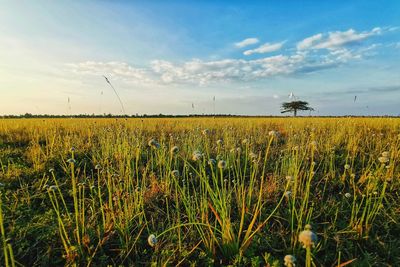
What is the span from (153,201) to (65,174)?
2.11 m

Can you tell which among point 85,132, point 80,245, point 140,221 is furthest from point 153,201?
point 85,132

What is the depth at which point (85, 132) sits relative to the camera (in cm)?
788

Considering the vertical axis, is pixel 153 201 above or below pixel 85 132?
below

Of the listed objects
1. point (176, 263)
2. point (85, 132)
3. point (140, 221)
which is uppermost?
point (85, 132)

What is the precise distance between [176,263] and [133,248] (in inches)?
19.1

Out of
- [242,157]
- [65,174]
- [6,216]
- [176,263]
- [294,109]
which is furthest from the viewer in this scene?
[294,109]

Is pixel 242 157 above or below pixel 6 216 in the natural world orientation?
above

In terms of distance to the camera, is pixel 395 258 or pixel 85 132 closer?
pixel 395 258

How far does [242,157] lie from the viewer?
5.14m

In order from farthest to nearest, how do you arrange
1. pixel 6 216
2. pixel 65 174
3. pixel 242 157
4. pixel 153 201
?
1. pixel 242 157
2. pixel 65 174
3. pixel 153 201
4. pixel 6 216

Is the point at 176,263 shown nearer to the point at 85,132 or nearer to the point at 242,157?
the point at 242,157

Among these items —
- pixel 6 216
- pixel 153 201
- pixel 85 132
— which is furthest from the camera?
pixel 85 132

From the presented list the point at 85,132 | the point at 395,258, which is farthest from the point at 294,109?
the point at 395,258

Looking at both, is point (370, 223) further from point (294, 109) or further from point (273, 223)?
point (294, 109)
